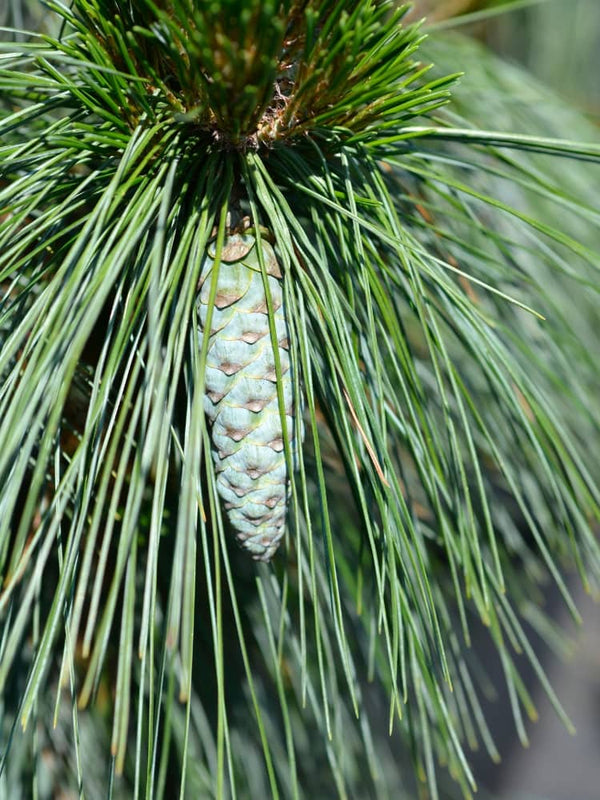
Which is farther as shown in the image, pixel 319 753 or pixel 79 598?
pixel 319 753

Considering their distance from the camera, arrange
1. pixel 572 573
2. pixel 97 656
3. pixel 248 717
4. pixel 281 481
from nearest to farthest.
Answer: pixel 97 656 < pixel 281 481 < pixel 248 717 < pixel 572 573

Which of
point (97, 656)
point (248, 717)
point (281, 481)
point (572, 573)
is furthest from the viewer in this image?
point (572, 573)

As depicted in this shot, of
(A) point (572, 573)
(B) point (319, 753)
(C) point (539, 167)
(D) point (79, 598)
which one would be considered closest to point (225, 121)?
(D) point (79, 598)

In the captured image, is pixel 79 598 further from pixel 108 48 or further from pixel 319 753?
pixel 319 753

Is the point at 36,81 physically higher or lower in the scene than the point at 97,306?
higher

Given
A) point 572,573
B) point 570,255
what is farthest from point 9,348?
point 572,573

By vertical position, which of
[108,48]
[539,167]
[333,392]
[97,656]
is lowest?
[97,656]
